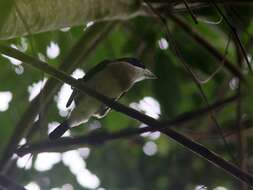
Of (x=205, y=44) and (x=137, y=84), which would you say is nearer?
(x=205, y=44)

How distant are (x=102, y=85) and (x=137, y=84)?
0.65 metres

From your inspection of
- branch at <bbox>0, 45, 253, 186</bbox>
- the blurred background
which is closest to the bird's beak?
the blurred background

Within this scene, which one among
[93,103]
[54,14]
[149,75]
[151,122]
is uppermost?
[149,75]

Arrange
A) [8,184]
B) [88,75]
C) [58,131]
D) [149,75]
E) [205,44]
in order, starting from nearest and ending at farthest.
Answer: [8,184] < [58,131] < [88,75] < [205,44] < [149,75]

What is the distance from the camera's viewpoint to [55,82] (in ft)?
6.91

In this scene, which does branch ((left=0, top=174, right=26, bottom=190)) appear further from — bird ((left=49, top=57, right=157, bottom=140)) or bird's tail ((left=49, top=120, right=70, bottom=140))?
bird ((left=49, top=57, right=157, bottom=140))

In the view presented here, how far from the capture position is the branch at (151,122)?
4.55 feet

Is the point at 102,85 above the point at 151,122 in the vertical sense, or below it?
above

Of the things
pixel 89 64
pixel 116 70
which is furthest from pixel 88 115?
pixel 89 64

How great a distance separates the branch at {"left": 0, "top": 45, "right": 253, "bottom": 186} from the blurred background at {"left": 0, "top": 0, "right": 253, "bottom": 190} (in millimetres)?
118

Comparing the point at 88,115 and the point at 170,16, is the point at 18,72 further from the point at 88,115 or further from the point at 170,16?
the point at 170,16

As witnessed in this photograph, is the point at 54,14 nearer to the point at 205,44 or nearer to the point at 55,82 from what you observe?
the point at 55,82

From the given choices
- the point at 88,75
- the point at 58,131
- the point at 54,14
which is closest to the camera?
the point at 54,14

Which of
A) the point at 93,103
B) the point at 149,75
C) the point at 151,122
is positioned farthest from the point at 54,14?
the point at 149,75
